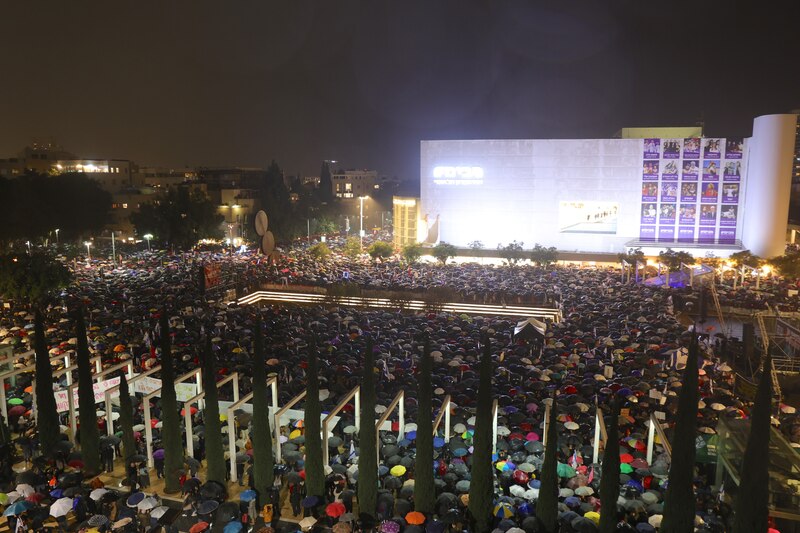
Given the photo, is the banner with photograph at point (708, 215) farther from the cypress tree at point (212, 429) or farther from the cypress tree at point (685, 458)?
the cypress tree at point (212, 429)

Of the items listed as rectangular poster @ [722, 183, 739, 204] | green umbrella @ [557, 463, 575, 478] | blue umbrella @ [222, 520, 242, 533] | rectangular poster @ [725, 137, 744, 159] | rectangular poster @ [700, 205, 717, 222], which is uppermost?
rectangular poster @ [725, 137, 744, 159]

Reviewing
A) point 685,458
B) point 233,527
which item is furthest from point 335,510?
point 685,458

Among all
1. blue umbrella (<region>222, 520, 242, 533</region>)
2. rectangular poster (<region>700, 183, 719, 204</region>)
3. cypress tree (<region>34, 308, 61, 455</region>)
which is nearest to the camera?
blue umbrella (<region>222, 520, 242, 533</region>)

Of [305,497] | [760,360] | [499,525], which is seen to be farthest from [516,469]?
[760,360]

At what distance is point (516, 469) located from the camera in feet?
43.9

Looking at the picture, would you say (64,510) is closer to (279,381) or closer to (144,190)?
(279,381)

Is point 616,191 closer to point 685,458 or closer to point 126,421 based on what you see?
Result: point 685,458

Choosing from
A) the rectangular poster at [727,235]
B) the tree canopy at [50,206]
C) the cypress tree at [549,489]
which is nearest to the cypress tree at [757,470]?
the cypress tree at [549,489]

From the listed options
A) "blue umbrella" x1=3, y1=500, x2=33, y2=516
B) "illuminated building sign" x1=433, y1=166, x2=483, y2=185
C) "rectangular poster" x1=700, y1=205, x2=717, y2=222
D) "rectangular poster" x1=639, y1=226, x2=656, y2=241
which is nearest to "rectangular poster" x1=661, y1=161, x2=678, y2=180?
"rectangular poster" x1=700, y1=205, x2=717, y2=222

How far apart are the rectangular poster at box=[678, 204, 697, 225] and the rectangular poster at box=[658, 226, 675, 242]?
1028 mm

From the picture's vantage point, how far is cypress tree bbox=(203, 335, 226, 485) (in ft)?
43.7

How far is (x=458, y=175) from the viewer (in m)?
54.7

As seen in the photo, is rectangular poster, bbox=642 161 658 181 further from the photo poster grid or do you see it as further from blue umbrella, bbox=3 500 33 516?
blue umbrella, bbox=3 500 33 516

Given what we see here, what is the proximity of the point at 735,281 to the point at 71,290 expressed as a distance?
4117 centimetres
